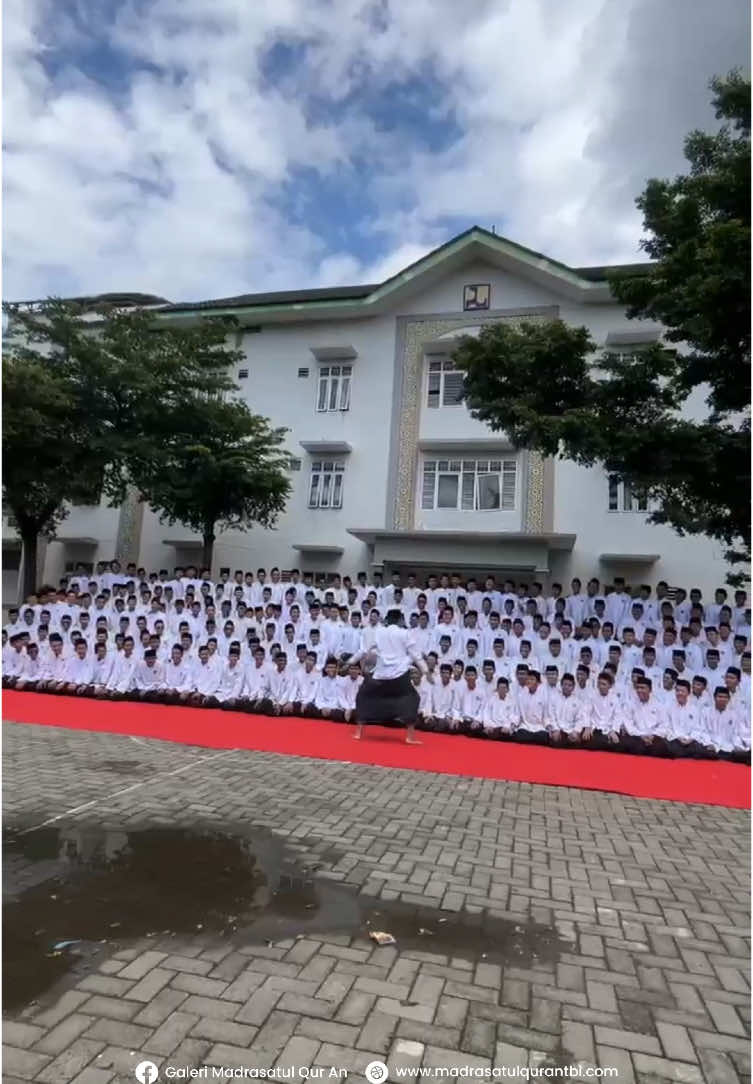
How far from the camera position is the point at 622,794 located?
5.71m

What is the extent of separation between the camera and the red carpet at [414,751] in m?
6.08

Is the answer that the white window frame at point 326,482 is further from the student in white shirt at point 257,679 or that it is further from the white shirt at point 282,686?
the white shirt at point 282,686

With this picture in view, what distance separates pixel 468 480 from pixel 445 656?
8.20 meters

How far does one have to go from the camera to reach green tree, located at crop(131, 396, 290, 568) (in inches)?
608

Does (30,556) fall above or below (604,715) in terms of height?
above

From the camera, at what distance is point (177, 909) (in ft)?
10.5

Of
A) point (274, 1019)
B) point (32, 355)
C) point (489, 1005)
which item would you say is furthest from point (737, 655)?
point (32, 355)

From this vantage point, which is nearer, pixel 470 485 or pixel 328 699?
pixel 328 699

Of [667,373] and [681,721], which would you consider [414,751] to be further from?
[667,373]

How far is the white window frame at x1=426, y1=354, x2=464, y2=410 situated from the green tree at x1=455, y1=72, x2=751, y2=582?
6855 millimetres

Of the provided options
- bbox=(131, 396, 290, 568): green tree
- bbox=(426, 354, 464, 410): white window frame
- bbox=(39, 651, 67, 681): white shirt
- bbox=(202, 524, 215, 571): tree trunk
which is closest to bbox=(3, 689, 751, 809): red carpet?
bbox=(39, 651, 67, 681): white shirt

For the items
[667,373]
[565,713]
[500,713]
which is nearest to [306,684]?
[500,713]

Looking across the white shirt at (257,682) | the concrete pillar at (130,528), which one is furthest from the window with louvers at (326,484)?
the white shirt at (257,682)

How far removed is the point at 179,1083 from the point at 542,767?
5.07m
